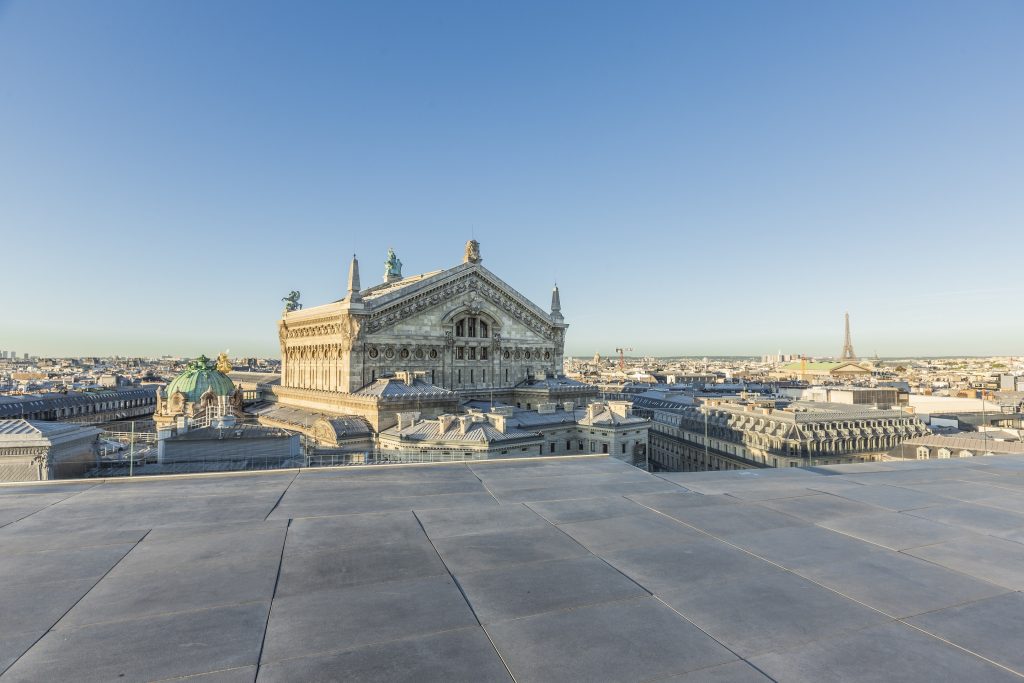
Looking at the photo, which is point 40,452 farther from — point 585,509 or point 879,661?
point 879,661

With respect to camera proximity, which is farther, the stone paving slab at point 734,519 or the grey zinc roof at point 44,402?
the grey zinc roof at point 44,402

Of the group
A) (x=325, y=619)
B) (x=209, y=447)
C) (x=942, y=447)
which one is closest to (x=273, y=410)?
(x=209, y=447)

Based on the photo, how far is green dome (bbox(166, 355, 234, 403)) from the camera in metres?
60.4

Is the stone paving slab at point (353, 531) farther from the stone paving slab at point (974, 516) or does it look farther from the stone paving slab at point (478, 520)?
the stone paving slab at point (974, 516)

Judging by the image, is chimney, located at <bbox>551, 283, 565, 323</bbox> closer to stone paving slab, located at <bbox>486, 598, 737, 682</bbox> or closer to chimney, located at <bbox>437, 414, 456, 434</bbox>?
chimney, located at <bbox>437, 414, 456, 434</bbox>

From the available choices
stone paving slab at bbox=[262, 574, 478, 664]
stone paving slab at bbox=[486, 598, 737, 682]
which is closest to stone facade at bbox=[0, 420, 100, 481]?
stone paving slab at bbox=[262, 574, 478, 664]

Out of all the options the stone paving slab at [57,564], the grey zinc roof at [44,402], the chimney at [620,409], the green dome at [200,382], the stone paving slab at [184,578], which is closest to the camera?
the stone paving slab at [184,578]

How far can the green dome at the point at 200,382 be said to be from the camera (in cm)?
6045

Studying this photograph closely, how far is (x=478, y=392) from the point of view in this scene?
197 ft

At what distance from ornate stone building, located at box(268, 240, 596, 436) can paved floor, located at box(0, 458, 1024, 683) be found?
120ft

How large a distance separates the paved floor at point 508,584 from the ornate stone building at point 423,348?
36696 millimetres

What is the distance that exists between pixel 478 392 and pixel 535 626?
53.4 m

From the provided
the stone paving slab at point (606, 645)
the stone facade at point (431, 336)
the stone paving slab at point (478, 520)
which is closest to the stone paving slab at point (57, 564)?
the stone paving slab at point (478, 520)

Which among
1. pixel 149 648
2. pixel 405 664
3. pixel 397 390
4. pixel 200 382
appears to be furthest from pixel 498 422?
pixel 405 664
